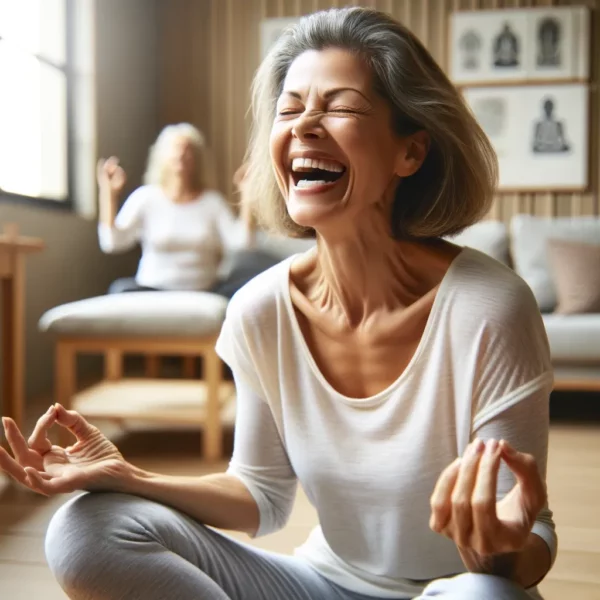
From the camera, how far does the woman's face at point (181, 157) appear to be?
10.0 feet

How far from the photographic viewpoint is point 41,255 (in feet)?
11.2

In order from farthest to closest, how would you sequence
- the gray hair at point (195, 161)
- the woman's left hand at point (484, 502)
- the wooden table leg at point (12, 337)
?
the gray hair at point (195, 161)
the wooden table leg at point (12, 337)
the woman's left hand at point (484, 502)

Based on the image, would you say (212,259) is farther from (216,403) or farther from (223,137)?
(223,137)

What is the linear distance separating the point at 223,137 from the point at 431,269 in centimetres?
383

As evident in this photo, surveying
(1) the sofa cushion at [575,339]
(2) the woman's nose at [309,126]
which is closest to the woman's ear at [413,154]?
(2) the woman's nose at [309,126]

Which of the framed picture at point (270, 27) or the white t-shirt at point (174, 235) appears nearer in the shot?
the white t-shirt at point (174, 235)

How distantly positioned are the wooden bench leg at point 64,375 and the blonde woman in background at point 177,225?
0.75 metres

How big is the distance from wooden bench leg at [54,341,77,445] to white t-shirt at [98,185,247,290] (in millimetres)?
750

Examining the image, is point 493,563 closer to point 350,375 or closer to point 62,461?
point 350,375

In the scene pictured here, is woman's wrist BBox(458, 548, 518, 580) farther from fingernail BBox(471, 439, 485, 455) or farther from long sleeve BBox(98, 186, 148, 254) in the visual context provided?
long sleeve BBox(98, 186, 148, 254)

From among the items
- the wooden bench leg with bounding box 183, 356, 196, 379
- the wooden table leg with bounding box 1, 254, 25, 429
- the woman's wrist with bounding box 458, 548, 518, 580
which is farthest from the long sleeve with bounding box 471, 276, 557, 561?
the wooden bench leg with bounding box 183, 356, 196, 379

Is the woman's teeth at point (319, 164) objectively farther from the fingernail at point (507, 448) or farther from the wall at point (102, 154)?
the wall at point (102, 154)

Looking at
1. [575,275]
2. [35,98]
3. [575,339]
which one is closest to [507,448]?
[575,339]

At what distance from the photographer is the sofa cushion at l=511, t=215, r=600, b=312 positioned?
3.47 metres
